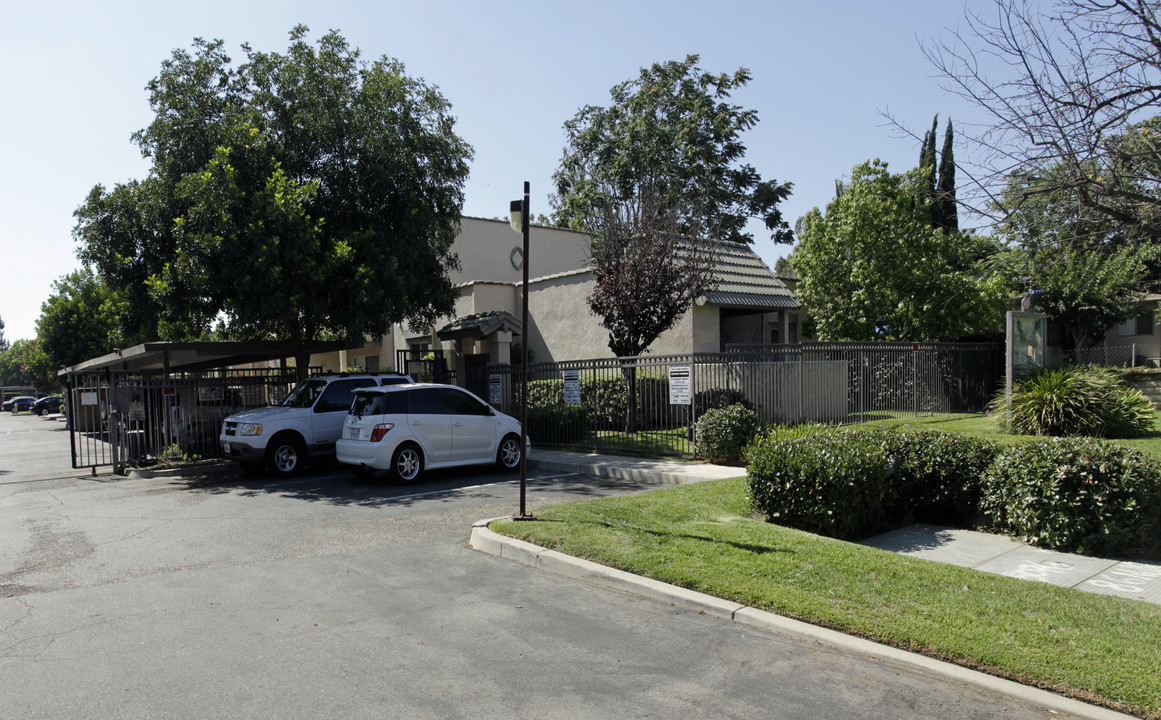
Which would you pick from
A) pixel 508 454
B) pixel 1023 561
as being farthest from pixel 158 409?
pixel 1023 561

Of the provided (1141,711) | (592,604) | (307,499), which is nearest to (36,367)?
(307,499)

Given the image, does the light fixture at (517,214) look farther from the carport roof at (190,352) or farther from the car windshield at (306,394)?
the carport roof at (190,352)

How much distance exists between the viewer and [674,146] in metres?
33.4

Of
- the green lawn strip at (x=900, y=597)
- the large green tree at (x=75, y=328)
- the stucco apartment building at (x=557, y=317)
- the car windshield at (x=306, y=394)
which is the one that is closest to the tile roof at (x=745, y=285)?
the stucco apartment building at (x=557, y=317)

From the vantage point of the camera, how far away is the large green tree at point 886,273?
841 inches

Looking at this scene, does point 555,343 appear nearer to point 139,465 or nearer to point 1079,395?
point 139,465

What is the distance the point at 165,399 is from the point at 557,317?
35.6ft

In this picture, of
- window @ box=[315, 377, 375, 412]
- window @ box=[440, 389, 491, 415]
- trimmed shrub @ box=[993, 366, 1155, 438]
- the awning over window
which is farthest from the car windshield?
trimmed shrub @ box=[993, 366, 1155, 438]

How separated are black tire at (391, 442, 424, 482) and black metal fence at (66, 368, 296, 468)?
7.25 meters

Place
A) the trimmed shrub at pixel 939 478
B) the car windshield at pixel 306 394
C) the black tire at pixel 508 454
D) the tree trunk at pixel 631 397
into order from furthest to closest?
the tree trunk at pixel 631 397
the car windshield at pixel 306 394
the black tire at pixel 508 454
the trimmed shrub at pixel 939 478

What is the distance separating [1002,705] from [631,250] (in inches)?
533

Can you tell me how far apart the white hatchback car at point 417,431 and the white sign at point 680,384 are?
3.26 metres

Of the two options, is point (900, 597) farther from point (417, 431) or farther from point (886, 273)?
point (886, 273)

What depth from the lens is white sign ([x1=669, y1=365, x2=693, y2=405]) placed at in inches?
544
